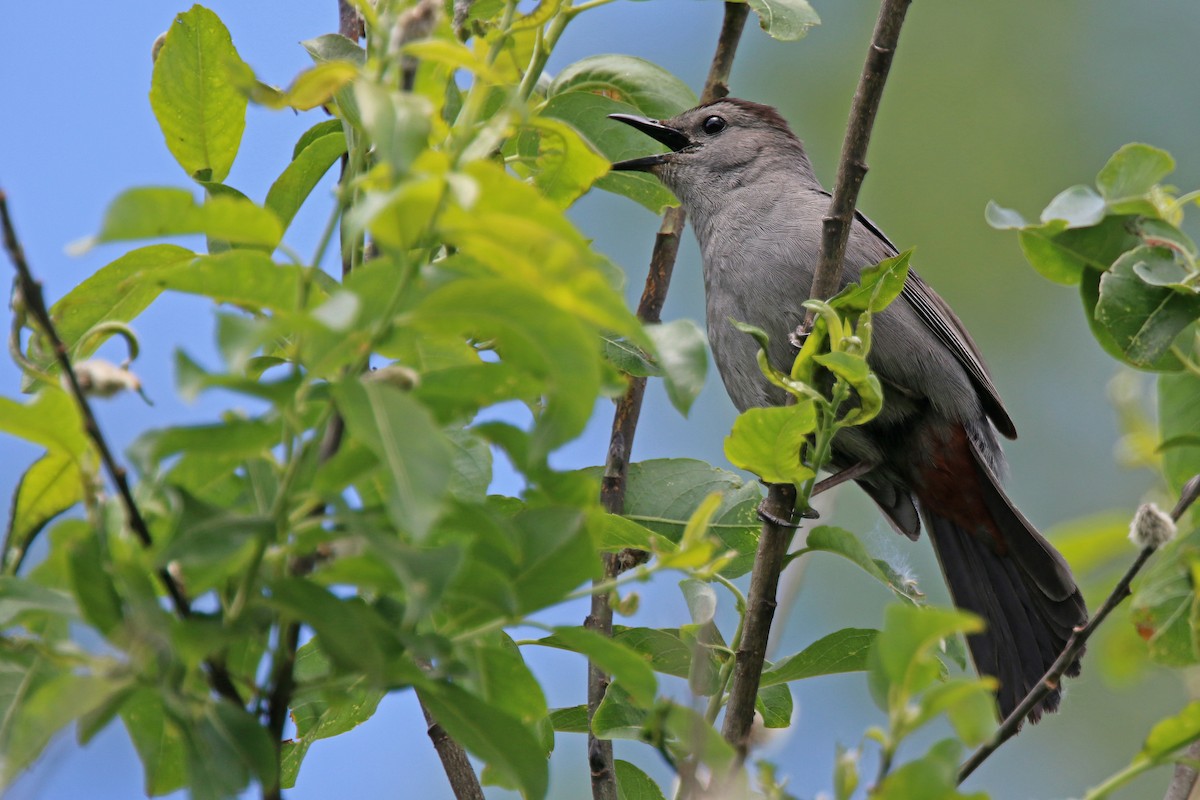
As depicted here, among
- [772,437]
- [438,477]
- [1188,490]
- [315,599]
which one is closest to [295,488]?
[315,599]

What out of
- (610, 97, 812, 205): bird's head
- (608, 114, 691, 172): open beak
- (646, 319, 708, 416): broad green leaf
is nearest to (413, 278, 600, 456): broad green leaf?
(646, 319, 708, 416): broad green leaf

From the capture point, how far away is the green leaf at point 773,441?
7.17 ft

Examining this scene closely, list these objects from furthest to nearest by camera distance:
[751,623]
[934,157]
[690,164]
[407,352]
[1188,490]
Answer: [934,157] < [690,164] < [751,623] < [1188,490] < [407,352]

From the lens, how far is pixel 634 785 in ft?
9.14

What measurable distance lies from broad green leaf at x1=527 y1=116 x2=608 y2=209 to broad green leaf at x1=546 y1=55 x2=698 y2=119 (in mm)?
566

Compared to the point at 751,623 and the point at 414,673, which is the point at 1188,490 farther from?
the point at 414,673

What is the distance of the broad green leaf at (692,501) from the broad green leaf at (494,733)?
Answer: 1.33 meters

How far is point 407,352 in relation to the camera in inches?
63.0

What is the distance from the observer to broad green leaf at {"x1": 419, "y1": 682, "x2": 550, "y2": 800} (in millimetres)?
1502

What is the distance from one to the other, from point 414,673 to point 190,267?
52 centimetres

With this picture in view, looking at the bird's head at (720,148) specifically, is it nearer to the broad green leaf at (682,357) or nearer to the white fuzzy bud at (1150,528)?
the white fuzzy bud at (1150,528)

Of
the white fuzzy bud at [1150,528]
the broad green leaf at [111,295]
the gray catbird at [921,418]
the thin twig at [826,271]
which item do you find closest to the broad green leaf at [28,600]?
the broad green leaf at [111,295]

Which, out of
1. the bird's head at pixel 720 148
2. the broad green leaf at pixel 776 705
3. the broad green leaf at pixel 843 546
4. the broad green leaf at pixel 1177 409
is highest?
the bird's head at pixel 720 148

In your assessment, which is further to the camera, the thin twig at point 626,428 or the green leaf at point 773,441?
the thin twig at point 626,428
